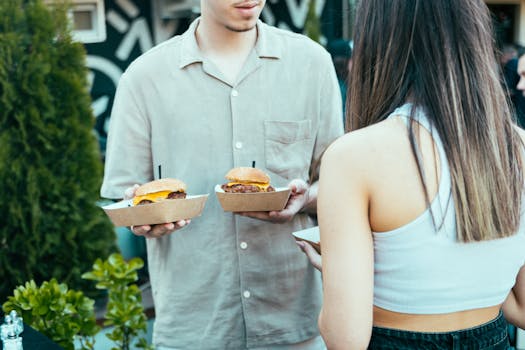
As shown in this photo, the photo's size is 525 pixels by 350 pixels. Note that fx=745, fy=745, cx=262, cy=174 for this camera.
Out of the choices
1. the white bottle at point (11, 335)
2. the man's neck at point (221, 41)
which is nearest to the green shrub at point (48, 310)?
the white bottle at point (11, 335)

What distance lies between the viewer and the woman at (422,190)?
156 centimetres

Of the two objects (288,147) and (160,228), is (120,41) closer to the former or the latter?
(288,147)

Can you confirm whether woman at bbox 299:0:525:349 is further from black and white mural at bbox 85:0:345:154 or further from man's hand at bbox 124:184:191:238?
black and white mural at bbox 85:0:345:154

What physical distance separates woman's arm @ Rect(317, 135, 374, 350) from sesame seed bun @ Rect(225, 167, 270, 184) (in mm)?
671

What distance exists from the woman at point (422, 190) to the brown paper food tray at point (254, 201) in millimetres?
590

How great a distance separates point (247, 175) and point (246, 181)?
0.03 metres

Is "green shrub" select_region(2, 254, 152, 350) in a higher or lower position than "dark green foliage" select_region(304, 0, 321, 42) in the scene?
lower

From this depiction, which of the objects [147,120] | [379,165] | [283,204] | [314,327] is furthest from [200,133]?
[379,165]

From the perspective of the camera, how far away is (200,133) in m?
2.41

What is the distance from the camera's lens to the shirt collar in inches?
96.2

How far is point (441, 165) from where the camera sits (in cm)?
157

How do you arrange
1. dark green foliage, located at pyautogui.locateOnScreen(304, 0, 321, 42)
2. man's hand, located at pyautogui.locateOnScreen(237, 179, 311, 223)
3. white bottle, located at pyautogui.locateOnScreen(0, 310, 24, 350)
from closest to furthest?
white bottle, located at pyautogui.locateOnScreen(0, 310, 24, 350) < man's hand, located at pyautogui.locateOnScreen(237, 179, 311, 223) < dark green foliage, located at pyautogui.locateOnScreen(304, 0, 321, 42)

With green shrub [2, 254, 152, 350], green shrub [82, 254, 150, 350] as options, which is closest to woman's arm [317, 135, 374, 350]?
green shrub [2, 254, 152, 350]

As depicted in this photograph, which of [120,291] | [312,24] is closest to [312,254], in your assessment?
[120,291]
